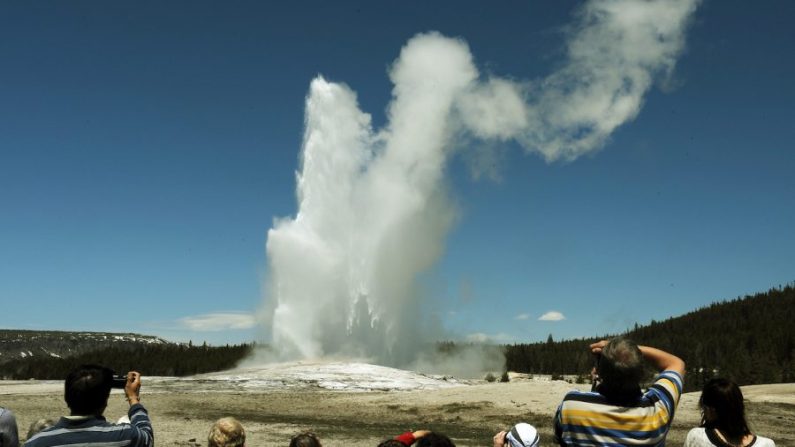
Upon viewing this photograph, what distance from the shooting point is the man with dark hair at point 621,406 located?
357 cm

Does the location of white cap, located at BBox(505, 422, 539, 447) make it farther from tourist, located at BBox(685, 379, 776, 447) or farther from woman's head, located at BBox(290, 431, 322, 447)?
woman's head, located at BBox(290, 431, 322, 447)

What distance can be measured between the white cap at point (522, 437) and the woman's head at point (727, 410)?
1.46 metres

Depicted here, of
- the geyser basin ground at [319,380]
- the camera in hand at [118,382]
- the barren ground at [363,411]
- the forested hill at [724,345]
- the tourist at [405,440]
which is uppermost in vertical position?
the forested hill at [724,345]

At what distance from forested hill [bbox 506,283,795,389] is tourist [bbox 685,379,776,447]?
42.8 meters

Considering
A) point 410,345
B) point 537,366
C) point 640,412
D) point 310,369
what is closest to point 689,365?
point 537,366

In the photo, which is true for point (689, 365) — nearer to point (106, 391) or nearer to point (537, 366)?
point (537, 366)

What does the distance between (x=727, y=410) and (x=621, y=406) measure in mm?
1125

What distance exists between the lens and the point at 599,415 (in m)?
3.66

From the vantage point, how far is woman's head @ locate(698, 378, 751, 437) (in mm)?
4297

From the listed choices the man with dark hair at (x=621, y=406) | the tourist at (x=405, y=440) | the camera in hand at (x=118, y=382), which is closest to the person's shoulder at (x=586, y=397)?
the man with dark hair at (x=621, y=406)

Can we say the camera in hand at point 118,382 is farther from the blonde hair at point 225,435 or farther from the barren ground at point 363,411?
the barren ground at point 363,411

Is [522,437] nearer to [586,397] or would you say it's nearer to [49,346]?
[586,397]

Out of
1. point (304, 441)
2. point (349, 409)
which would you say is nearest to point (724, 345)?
point (349, 409)

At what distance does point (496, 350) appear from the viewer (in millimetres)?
80000
